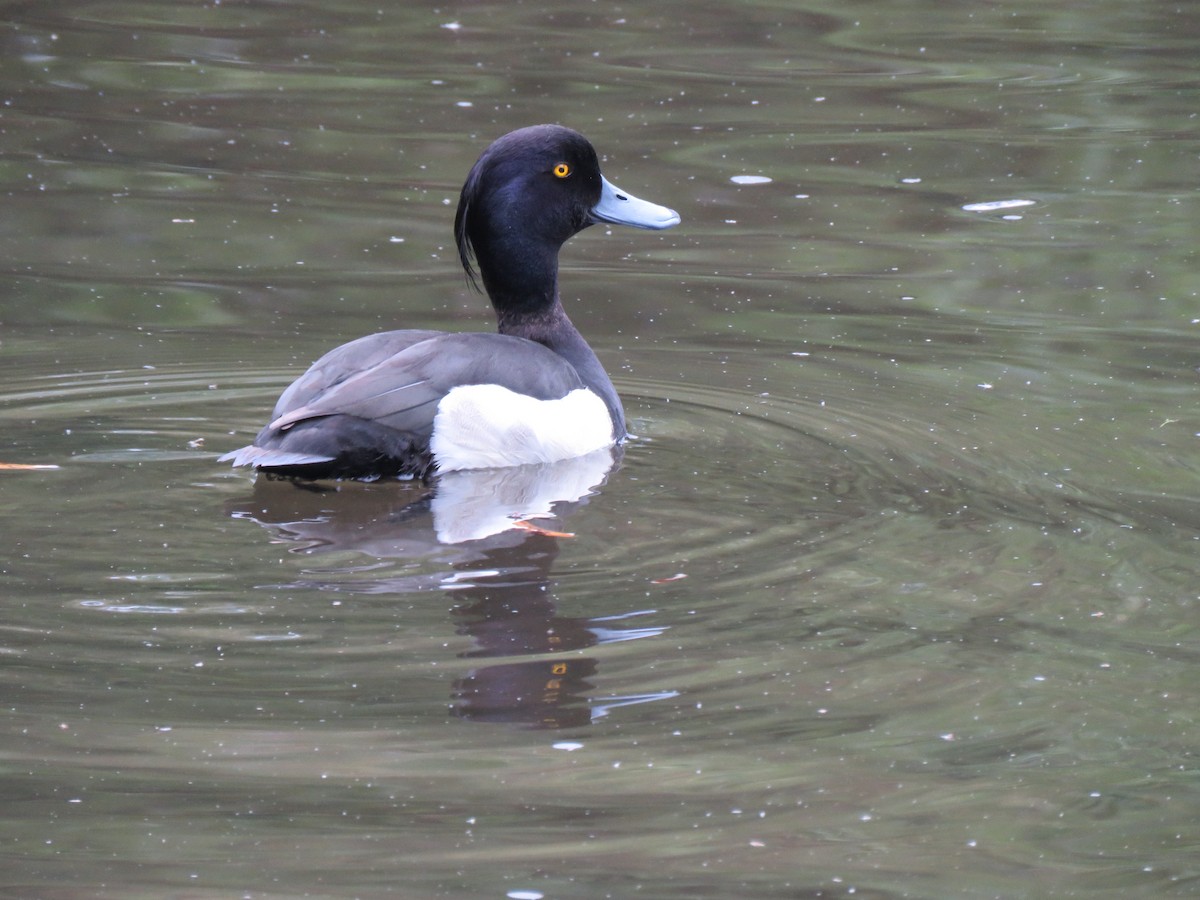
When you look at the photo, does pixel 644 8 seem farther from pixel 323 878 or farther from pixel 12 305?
pixel 323 878

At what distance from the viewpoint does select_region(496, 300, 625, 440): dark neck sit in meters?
7.93

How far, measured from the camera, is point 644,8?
15.4m

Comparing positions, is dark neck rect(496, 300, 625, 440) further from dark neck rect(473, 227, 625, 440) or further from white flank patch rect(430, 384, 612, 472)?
white flank patch rect(430, 384, 612, 472)

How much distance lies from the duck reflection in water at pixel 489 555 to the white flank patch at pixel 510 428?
5 cm

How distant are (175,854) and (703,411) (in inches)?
165

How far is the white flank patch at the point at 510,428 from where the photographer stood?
716 cm

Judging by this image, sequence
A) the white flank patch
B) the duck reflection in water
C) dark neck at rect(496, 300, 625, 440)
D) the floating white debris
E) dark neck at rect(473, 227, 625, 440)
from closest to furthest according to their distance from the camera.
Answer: the duck reflection in water < the white flank patch < dark neck at rect(496, 300, 625, 440) < dark neck at rect(473, 227, 625, 440) < the floating white debris

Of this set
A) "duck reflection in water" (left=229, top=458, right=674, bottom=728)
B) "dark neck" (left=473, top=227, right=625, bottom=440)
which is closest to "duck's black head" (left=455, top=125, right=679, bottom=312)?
"dark neck" (left=473, top=227, right=625, bottom=440)

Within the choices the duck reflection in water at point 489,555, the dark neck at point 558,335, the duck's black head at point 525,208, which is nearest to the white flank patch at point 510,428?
the duck reflection in water at point 489,555

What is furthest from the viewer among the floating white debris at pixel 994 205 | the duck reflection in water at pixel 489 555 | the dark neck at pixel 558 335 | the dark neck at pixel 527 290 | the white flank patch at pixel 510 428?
the floating white debris at pixel 994 205

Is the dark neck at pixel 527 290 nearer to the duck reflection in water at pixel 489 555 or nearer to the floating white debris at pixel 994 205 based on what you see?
the duck reflection in water at pixel 489 555

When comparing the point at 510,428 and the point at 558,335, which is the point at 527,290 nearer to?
the point at 558,335

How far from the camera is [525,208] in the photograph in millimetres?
8094

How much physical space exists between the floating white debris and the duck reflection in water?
4.36 metres
